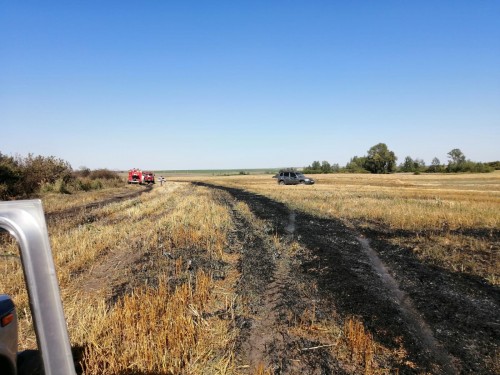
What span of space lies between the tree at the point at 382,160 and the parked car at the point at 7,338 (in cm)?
11240

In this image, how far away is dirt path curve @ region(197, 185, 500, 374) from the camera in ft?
14.8

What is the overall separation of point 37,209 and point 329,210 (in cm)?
1850

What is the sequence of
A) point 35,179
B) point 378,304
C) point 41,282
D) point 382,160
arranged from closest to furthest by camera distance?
point 41,282 < point 378,304 < point 35,179 < point 382,160

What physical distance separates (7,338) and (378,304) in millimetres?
5780

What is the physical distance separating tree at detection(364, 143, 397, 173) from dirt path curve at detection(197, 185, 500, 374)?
102927 millimetres

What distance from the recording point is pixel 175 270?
8.14m

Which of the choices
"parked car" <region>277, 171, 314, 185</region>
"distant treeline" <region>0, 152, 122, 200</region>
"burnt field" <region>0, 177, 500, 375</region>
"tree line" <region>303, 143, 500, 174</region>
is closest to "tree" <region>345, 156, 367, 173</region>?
"tree line" <region>303, 143, 500, 174</region>

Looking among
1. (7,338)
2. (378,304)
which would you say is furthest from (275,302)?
(7,338)

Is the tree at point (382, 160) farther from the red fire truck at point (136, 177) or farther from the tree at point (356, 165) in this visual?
the red fire truck at point (136, 177)

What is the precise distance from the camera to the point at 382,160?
106 meters

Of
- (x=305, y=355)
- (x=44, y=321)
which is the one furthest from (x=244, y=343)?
(x=44, y=321)

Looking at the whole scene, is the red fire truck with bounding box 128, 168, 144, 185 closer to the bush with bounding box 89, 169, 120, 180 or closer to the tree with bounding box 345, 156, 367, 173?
the bush with bounding box 89, 169, 120, 180

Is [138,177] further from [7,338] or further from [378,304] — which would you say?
[7,338]

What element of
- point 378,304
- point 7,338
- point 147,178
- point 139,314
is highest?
point 147,178
